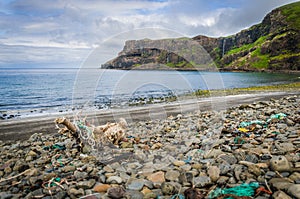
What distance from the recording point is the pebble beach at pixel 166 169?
3.60 meters

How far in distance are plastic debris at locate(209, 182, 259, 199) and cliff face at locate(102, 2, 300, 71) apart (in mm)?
5406

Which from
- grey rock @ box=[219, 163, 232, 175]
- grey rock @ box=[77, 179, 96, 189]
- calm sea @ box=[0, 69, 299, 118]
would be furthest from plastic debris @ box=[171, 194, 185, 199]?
calm sea @ box=[0, 69, 299, 118]

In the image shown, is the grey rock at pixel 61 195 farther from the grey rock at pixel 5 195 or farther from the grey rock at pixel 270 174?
the grey rock at pixel 270 174

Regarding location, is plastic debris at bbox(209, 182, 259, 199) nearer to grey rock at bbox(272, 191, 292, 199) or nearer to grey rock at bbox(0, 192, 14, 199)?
grey rock at bbox(272, 191, 292, 199)

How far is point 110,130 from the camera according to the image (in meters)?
6.70

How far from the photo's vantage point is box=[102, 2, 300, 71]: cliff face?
27.5ft

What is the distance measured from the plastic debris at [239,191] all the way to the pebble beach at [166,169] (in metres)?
0.01

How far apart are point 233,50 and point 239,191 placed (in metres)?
143

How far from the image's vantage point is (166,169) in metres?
4.53

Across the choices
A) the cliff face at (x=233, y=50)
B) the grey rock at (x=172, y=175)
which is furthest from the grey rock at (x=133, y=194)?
the cliff face at (x=233, y=50)

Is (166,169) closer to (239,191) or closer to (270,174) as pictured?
(239,191)

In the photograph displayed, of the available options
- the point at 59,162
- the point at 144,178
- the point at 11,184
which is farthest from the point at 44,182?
the point at 144,178

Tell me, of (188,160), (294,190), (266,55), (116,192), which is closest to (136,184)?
(116,192)

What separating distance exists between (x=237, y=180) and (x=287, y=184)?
0.76 meters
